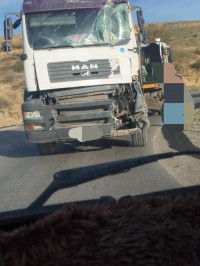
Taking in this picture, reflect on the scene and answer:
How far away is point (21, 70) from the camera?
146 ft

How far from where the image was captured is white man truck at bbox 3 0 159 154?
28.7ft

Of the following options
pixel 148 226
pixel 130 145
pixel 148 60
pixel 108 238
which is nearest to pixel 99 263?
pixel 108 238

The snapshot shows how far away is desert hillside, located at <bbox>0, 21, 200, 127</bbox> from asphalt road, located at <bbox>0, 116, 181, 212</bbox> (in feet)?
36.2

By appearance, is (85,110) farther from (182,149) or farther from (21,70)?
(21,70)

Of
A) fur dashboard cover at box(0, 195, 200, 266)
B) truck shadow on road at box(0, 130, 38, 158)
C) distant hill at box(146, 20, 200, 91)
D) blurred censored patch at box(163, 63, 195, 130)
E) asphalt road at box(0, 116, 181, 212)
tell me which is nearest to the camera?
Answer: fur dashboard cover at box(0, 195, 200, 266)

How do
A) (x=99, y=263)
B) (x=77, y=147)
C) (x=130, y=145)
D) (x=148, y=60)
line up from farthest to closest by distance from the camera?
(x=148, y=60) → (x=77, y=147) → (x=130, y=145) → (x=99, y=263)

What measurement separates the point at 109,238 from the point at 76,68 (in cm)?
777

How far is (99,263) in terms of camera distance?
4.71ft

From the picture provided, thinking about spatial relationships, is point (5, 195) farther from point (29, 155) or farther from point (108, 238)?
point (108, 238)

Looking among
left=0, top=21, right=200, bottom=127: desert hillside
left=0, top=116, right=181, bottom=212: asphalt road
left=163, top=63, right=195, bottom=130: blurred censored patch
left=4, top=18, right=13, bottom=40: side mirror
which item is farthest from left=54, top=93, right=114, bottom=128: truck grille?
left=0, top=21, right=200, bottom=127: desert hillside

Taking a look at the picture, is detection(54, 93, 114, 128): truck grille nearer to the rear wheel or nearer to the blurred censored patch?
the rear wheel

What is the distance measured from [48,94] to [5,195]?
3452 millimetres

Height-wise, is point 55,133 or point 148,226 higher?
point 148,226

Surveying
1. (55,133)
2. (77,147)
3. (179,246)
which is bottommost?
(77,147)
